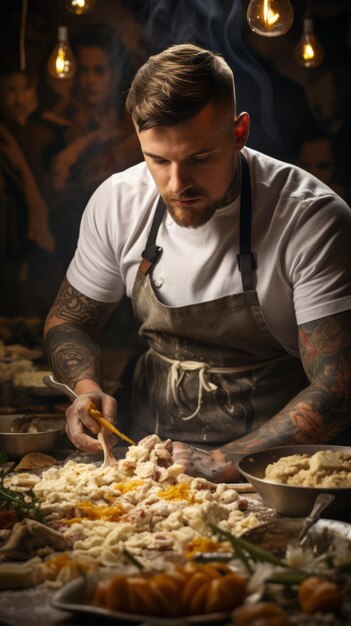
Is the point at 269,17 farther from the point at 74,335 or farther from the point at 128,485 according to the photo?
the point at 128,485

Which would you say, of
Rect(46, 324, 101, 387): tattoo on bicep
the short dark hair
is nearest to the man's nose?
the short dark hair

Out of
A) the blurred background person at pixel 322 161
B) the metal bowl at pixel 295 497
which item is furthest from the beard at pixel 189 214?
the blurred background person at pixel 322 161

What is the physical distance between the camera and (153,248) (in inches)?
156

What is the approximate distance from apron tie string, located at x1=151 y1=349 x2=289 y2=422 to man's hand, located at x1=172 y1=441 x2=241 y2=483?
2.14 feet

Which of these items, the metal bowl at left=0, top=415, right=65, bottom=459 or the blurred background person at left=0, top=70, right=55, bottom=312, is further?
the blurred background person at left=0, top=70, right=55, bottom=312

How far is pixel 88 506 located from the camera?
9.14 ft

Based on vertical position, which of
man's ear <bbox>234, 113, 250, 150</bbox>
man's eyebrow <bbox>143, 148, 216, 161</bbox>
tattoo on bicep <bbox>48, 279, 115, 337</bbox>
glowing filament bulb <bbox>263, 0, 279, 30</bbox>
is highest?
glowing filament bulb <bbox>263, 0, 279, 30</bbox>

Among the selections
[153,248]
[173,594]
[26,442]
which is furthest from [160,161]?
[173,594]

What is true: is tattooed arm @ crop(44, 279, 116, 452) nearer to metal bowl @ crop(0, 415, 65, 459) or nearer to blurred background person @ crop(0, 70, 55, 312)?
metal bowl @ crop(0, 415, 65, 459)

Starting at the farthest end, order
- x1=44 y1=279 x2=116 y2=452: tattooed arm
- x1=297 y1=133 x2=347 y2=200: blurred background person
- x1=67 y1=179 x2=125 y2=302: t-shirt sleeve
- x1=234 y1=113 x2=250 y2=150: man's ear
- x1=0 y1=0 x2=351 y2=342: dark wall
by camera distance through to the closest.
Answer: x1=297 y1=133 x2=347 y2=200: blurred background person, x1=0 y1=0 x2=351 y2=342: dark wall, x1=67 y1=179 x2=125 y2=302: t-shirt sleeve, x1=234 y1=113 x2=250 y2=150: man's ear, x1=44 y1=279 x2=116 y2=452: tattooed arm

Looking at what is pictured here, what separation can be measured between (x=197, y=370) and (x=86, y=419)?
63cm

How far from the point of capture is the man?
342 centimetres

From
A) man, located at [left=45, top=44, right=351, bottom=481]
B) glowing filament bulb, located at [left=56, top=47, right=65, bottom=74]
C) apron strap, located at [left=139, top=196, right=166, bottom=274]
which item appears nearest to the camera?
man, located at [left=45, top=44, right=351, bottom=481]

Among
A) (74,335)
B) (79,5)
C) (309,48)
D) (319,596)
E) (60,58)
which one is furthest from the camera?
(60,58)
